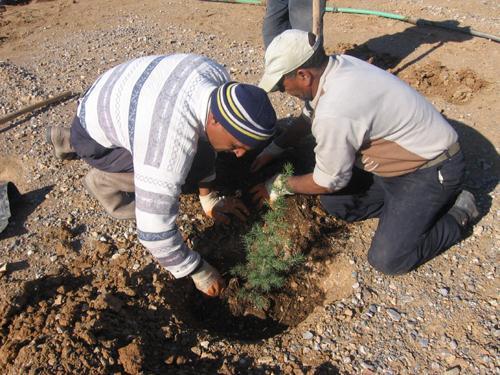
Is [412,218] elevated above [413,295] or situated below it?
above

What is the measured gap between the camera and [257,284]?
3.10 metres

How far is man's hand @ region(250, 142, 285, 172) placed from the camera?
A: 3.76 metres

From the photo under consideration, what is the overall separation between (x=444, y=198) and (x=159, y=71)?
208cm

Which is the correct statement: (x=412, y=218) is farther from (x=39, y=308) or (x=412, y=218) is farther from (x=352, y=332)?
(x=39, y=308)

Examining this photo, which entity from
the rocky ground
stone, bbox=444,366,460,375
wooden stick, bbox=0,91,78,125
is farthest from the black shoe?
wooden stick, bbox=0,91,78,125

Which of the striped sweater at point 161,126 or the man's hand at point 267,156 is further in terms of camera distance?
the man's hand at point 267,156

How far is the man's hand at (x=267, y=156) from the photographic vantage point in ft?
12.3

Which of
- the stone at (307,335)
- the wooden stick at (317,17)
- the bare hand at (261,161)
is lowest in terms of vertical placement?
the stone at (307,335)

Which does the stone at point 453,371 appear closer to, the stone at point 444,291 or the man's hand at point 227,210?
the stone at point 444,291

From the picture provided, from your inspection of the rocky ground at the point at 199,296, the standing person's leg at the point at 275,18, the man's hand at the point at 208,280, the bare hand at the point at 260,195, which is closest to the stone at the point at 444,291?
the rocky ground at the point at 199,296

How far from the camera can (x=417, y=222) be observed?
3154 mm

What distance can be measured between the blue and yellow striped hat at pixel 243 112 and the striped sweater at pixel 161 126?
0.39ft

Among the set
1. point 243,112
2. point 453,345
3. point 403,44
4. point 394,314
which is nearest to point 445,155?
point 394,314

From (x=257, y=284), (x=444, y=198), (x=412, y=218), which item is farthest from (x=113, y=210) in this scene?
(x=444, y=198)
